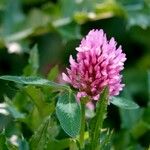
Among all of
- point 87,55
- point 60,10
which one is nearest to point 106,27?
point 60,10

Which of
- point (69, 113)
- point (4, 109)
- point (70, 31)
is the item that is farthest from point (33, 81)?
point (70, 31)

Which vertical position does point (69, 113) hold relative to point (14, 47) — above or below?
above

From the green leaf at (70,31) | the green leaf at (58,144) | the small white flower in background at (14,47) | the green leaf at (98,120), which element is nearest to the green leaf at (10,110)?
the green leaf at (58,144)

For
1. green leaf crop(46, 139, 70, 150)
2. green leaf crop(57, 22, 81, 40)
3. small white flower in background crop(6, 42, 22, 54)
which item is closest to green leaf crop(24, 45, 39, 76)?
green leaf crop(46, 139, 70, 150)

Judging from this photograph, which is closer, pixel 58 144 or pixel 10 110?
pixel 58 144

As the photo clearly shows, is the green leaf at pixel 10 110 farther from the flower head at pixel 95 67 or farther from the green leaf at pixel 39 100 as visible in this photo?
the flower head at pixel 95 67

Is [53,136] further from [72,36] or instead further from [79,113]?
[72,36]

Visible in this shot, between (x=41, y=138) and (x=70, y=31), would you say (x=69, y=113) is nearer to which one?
(x=41, y=138)
